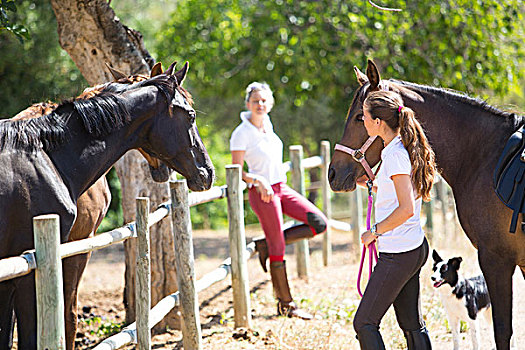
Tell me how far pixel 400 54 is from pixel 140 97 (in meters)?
6.46

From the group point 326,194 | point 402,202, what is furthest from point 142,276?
point 326,194

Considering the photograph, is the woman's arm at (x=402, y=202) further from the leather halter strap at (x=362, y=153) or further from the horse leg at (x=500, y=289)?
the horse leg at (x=500, y=289)

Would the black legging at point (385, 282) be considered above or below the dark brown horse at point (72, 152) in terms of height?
below

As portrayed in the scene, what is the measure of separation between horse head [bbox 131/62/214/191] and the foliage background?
5.32 m

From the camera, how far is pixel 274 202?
493 centimetres

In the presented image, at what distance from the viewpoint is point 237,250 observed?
472 centimetres

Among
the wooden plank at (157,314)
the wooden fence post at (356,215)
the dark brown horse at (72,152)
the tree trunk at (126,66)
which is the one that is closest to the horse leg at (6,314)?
the dark brown horse at (72,152)

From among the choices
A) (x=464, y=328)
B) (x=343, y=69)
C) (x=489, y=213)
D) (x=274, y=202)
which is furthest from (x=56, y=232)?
(x=343, y=69)

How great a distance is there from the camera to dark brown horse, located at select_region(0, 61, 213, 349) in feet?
9.48

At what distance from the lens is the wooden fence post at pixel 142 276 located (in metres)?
3.51

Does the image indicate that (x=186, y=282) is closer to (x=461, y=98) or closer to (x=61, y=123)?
(x=61, y=123)

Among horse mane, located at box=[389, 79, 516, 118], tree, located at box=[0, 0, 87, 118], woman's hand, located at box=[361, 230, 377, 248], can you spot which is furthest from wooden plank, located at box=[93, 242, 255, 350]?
tree, located at box=[0, 0, 87, 118]

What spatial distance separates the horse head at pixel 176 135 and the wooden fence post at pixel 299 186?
3.03 m

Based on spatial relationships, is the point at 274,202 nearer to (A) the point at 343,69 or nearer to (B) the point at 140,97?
(B) the point at 140,97
